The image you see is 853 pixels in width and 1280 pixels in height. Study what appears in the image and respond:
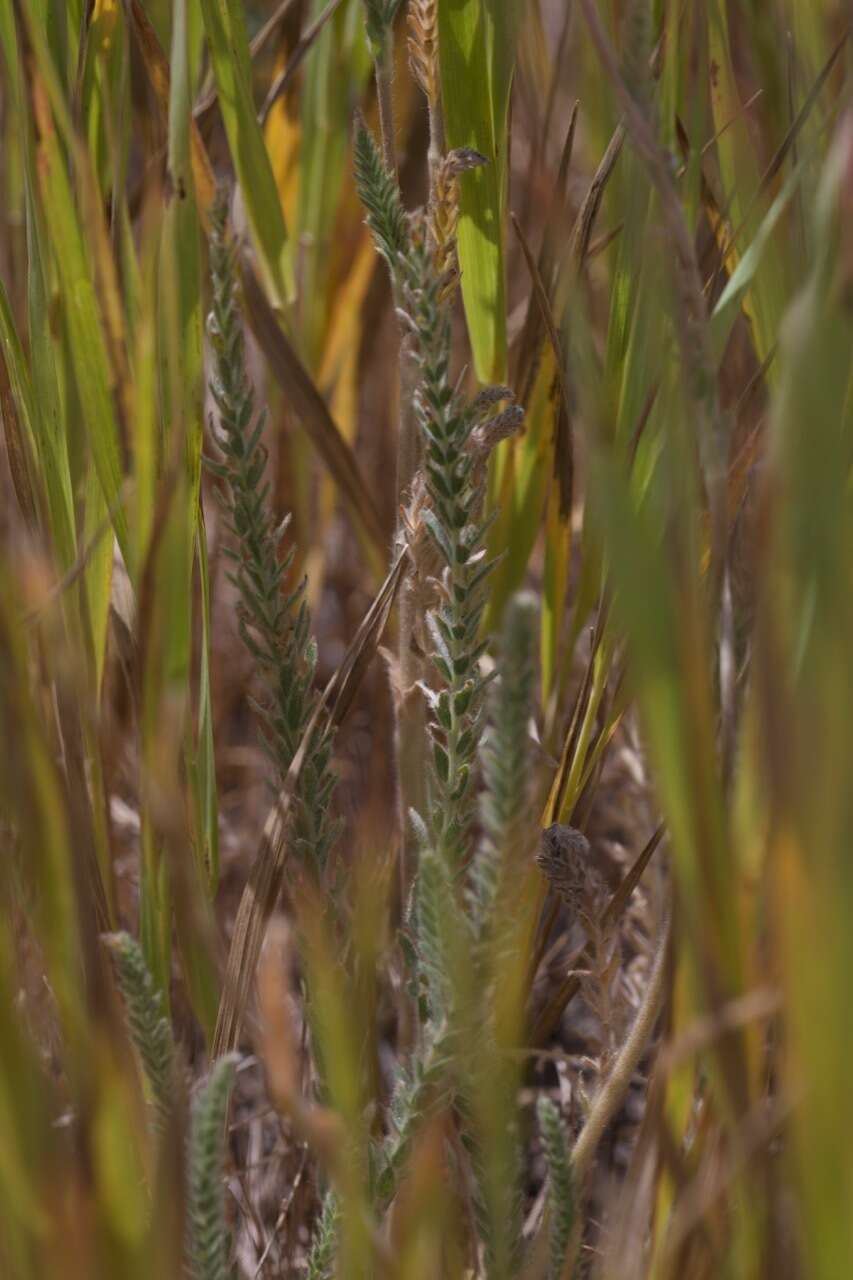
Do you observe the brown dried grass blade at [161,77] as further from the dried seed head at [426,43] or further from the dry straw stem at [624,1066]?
the dry straw stem at [624,1066]

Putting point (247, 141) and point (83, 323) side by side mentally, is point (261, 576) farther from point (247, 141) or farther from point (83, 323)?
point (247, 141)

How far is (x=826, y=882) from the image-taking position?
318 mm

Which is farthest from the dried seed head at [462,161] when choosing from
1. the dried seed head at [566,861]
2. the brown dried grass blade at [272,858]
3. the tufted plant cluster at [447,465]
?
the dried seed head at [566,861]

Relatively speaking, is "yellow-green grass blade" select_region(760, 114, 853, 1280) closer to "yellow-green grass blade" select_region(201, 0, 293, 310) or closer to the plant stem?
the plant stem

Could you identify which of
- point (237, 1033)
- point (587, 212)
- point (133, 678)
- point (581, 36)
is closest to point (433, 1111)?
point (237, 1033)

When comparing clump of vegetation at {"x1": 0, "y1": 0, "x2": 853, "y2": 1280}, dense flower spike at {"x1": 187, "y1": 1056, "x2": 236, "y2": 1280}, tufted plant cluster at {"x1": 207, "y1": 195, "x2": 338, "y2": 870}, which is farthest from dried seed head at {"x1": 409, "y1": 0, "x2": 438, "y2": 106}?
dense flower spike at {"x1": 187, "y1": 1056, "x2": 236, "y2": 1280}

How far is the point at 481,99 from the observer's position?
2.11 ft

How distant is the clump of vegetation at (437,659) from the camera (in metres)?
0.36

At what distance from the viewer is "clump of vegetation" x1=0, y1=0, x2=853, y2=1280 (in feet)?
1.17

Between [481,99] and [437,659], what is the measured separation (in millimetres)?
276

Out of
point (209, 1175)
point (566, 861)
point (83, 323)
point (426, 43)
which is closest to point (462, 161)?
point (426, 43)

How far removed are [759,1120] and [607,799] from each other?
0.66 m

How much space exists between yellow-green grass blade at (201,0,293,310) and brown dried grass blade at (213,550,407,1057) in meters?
0.26

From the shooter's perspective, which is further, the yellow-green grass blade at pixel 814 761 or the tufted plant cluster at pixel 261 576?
the tufted plant cluster at pixel 261 576
